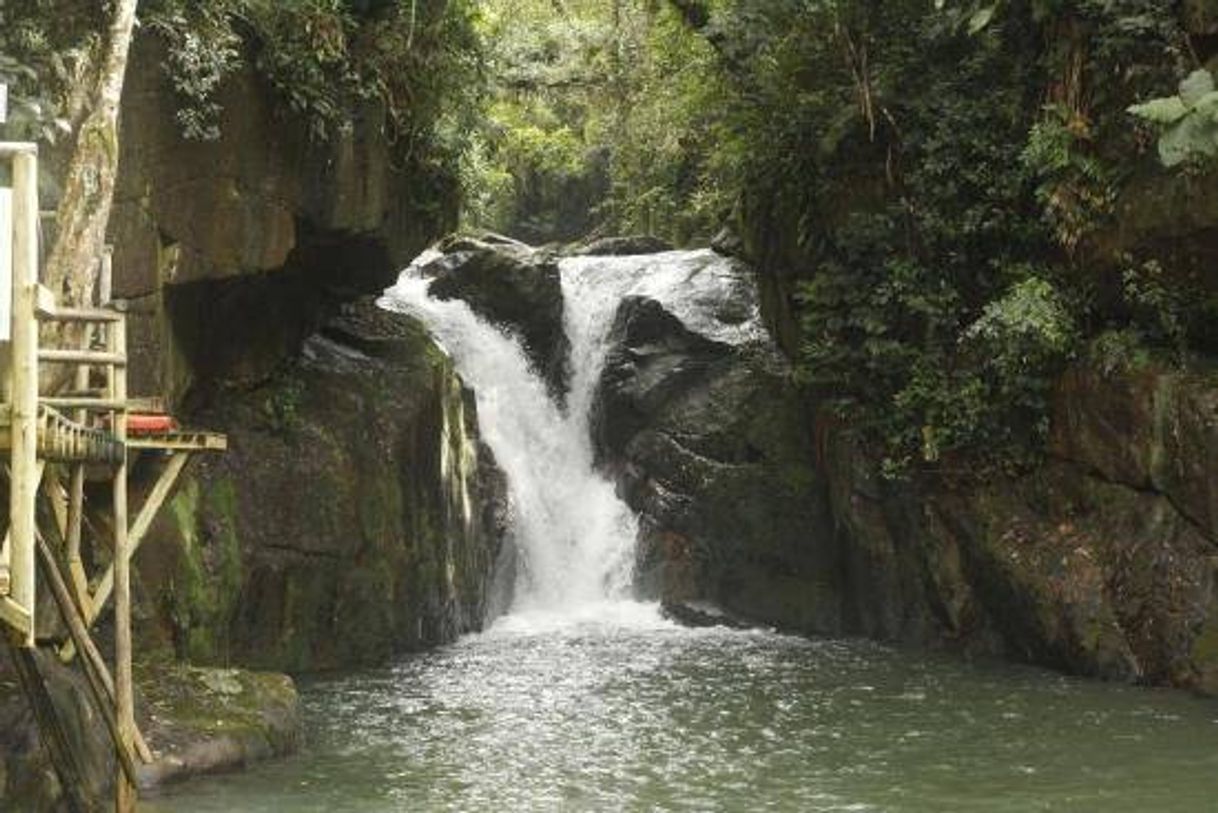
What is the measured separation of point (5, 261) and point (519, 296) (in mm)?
16510

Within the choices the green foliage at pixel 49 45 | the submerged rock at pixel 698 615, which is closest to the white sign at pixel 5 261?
the green foliage at pixel 49 45

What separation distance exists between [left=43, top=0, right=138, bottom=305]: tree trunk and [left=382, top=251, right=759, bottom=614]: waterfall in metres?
11.0

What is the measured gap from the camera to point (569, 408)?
2170 cm

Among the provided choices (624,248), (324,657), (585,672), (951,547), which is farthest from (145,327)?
(624,248)

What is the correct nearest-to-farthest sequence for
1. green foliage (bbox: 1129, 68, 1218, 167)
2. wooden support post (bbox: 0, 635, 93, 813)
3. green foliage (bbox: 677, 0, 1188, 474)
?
green foliage (bbox: 1129, 68, 1218, 167), wooden support post (bbox: 0, 635, 93, 813), green foliage (bbox: 677, 0, 1188, 474)

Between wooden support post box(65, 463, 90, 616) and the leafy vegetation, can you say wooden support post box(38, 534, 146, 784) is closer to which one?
wooden support post box(65, 463, 90, 616)

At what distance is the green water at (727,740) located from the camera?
9.16m

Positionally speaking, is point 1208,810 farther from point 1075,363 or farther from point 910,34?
point 910,34

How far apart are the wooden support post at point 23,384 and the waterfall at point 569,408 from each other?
1378cm

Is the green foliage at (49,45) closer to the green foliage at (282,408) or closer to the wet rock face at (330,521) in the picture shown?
the wet rock face at (330,521)

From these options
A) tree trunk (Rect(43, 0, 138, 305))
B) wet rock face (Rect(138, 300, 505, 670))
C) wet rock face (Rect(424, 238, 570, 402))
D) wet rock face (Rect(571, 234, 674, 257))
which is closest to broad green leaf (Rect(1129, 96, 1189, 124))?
tree trunk (Rect(43, 0, 138, 305))

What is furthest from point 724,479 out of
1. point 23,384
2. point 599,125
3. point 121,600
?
point 23,384

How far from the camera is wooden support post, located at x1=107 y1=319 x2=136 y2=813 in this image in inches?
329

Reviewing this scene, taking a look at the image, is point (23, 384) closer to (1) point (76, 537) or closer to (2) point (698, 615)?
(1) point (76, 537)
